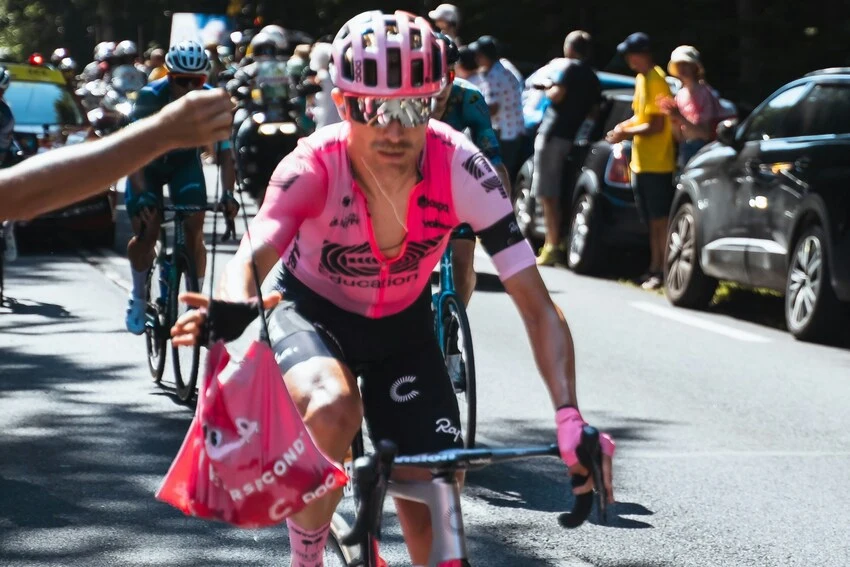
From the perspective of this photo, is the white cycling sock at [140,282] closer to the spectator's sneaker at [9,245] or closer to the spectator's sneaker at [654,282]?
the spectator's sneaker at [9,245]

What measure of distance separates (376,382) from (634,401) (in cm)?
486

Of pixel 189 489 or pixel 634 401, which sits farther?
pixel 634 401

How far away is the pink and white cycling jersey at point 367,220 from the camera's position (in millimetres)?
3990

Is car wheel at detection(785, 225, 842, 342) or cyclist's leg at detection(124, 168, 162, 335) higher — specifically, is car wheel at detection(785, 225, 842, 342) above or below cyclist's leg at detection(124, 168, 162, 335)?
below

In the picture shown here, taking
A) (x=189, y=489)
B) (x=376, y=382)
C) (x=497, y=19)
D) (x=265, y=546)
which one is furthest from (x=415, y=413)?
(x=497, y=19)

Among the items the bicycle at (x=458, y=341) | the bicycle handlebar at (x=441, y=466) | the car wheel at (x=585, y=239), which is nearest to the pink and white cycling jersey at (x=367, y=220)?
the bicycle handlebar at (x=441, y=466)

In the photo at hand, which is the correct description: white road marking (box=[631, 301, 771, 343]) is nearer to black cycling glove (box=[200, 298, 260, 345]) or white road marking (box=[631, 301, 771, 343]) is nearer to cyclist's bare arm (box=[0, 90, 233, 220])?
black cycling glove (box=[200, 298, 260, 345])

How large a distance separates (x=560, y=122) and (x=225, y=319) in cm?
1214

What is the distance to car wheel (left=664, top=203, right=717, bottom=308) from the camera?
1312 cm

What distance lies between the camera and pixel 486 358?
1028cm

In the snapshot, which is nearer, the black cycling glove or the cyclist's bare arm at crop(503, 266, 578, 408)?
the black cycling glove

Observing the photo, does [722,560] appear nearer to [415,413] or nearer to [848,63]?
[415,413]

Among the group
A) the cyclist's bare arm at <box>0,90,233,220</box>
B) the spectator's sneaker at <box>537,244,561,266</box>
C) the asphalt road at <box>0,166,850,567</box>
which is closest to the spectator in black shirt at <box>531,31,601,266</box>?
the spectator's sneaker at <box>537,244,561,266</box>

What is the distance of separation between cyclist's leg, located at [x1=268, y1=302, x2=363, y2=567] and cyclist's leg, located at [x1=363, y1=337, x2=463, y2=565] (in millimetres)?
133
